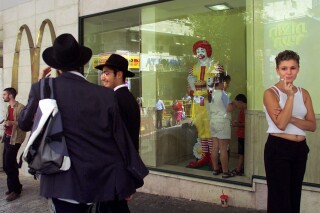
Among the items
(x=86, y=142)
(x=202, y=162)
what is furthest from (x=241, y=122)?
(x=86, y=142)

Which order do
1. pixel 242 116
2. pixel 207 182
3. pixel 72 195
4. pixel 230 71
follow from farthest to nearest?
pixel 230 71 → pixel 242 116 → pixel 207 182 → pixel 72 195

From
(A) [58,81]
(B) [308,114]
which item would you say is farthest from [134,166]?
(B) [308,114]

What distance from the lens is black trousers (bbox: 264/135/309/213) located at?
9.87ft

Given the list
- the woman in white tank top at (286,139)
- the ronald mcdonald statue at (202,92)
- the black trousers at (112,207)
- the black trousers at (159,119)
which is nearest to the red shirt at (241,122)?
the ronald mcdonald statue at (202,92)

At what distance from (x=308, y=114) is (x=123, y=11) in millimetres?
4038

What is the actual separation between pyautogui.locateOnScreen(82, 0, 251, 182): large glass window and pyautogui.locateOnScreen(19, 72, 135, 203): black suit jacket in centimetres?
345

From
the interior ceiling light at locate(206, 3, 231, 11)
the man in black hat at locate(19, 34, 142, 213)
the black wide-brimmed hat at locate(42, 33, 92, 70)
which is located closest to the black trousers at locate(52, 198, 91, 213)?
the man in black hat at locate(19, 34, 142, 213)

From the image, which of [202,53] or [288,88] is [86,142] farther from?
[202,53]

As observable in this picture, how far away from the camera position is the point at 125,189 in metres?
2.44

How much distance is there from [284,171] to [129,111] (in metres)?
1.34

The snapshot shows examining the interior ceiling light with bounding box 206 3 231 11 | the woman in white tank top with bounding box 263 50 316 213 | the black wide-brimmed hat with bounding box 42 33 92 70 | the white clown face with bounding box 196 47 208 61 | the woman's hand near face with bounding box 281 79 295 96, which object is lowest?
the woman in white tank top with bounding box 263 50 316 213

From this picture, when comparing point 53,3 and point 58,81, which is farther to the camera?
point 53,3

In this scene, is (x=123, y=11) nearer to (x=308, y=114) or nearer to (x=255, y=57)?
(x=255, y=57)

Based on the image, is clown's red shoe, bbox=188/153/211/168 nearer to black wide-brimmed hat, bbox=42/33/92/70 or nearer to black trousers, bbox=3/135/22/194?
black trousers, bbox=3/135/22/194
